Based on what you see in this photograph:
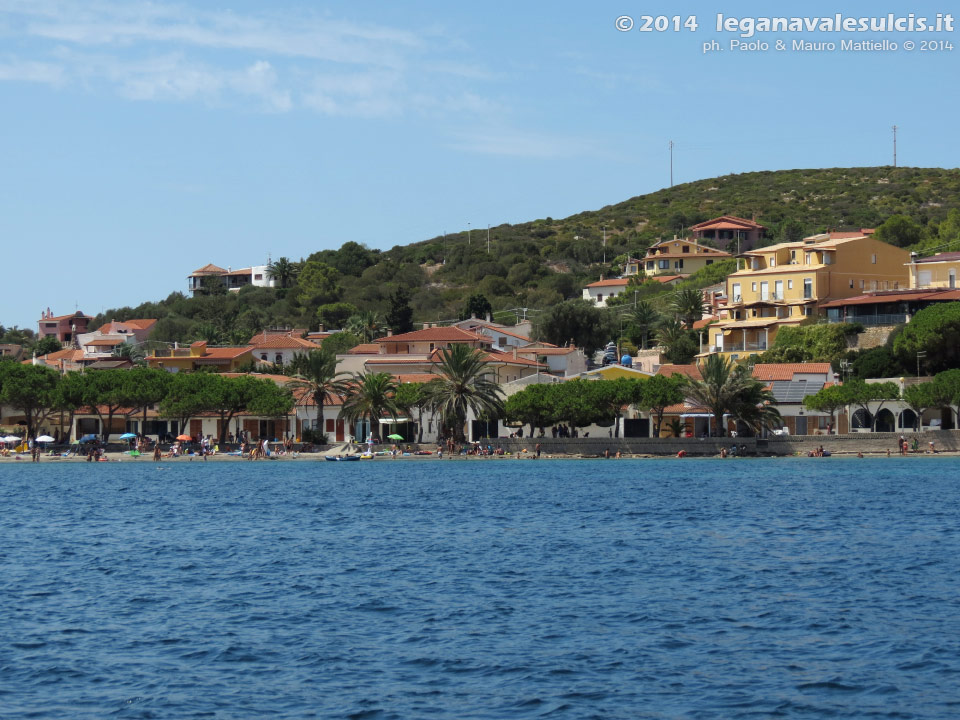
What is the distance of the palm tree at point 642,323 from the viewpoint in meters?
110

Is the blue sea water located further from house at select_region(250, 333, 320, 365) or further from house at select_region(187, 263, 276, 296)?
house at select_region(187, 263, 276, 296)

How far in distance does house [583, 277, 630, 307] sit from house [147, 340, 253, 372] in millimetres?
43690

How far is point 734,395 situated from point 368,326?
54.2 metres

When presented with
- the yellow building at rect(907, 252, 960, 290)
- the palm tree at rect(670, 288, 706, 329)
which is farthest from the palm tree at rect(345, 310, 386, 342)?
the yellow building at rect(907, 252, 960, 290)

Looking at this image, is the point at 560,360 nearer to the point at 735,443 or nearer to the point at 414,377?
the point at 414,377

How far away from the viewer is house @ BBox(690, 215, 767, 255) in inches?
6083

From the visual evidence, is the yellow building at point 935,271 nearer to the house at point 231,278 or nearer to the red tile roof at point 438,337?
the red tile roof at point 438,337

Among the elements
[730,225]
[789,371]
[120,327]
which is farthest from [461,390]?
[730,225]

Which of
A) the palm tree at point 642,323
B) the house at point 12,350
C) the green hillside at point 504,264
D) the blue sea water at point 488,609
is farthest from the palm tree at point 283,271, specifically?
the blue sea water at point 488,609

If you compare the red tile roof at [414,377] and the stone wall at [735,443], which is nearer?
the stone wall at [735,443]

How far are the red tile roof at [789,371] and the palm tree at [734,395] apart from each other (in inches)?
231

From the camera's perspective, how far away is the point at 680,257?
476 ft

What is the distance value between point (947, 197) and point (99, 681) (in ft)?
576

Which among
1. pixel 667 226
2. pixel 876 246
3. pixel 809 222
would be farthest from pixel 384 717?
pixel 667 226
